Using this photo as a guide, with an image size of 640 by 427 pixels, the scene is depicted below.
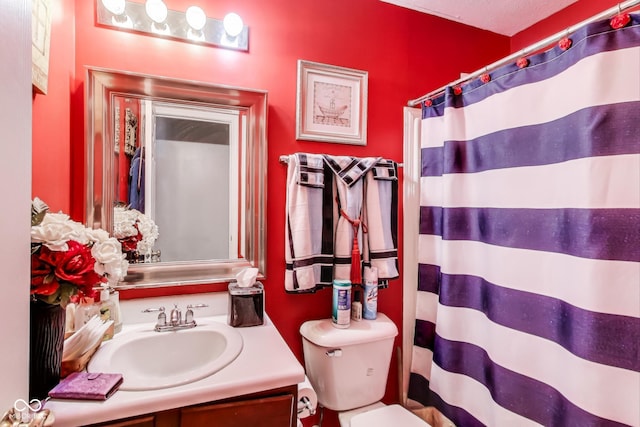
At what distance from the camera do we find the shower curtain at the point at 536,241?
34.2 inches

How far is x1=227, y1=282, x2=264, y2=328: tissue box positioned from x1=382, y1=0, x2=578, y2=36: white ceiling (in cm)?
155

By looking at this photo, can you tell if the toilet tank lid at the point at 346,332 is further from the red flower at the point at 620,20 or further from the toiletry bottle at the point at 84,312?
the red flower at the point at 620,20

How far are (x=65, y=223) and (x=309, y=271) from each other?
0.87m

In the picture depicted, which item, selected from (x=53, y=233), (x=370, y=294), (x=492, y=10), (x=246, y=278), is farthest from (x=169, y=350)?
(x=492, y=10)

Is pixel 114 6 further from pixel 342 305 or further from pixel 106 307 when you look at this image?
pixel 342 305

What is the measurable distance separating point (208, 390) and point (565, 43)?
1.47m

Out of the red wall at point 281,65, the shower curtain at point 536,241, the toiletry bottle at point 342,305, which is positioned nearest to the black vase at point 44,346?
the red wall at point 281,65

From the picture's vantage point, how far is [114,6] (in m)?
1.17

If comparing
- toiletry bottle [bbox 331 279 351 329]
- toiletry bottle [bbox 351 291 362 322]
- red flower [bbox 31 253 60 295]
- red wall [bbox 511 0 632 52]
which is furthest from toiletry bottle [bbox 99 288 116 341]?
red wall [bbox 511 0 632 52]

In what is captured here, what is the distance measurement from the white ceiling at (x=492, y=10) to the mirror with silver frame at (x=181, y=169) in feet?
3.37

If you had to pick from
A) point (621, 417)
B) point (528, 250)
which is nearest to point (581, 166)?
point (528, 250)

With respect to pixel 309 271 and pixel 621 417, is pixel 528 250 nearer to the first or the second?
pixel 621 417

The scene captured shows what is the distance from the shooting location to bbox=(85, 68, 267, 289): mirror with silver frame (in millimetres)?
1174

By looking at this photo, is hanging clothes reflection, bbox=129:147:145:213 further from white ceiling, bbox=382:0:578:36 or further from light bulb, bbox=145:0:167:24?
white ceiling, bbox=382:0:578:36
